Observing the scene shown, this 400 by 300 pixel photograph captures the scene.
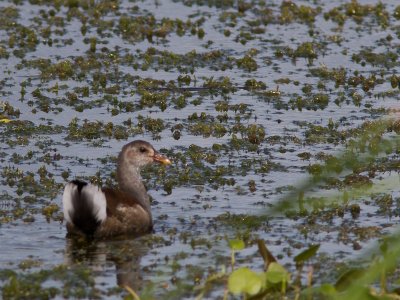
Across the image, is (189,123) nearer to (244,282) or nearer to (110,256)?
(110,256)

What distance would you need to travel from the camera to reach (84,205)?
381 inches

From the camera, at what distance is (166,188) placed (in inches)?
446

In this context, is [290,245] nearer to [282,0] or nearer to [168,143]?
[168,143]

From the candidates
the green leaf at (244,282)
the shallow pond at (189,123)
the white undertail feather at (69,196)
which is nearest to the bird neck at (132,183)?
the shallow pond at (189,123)

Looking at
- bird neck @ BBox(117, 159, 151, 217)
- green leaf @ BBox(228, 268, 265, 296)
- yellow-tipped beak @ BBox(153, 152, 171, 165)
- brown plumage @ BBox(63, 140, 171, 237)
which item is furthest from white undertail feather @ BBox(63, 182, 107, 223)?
green leaf @ BBox(228, 268, 265, 296)

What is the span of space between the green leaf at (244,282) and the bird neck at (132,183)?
383 centimetres

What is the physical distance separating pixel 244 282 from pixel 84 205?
3253 millimetres

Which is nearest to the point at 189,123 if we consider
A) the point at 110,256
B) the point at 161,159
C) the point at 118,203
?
the point at 161,159

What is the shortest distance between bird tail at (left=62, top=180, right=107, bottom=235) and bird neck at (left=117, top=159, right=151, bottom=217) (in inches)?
27.0

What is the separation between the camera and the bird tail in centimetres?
959

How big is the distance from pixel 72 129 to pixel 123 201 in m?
2.93

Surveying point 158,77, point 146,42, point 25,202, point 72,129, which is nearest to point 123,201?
point 25,202

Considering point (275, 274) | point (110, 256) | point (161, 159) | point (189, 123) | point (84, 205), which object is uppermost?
point (189, 123)

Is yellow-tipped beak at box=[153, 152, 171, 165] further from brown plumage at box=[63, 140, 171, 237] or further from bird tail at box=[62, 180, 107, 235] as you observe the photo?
bird tail at box=[62, 180, 107, 235]
